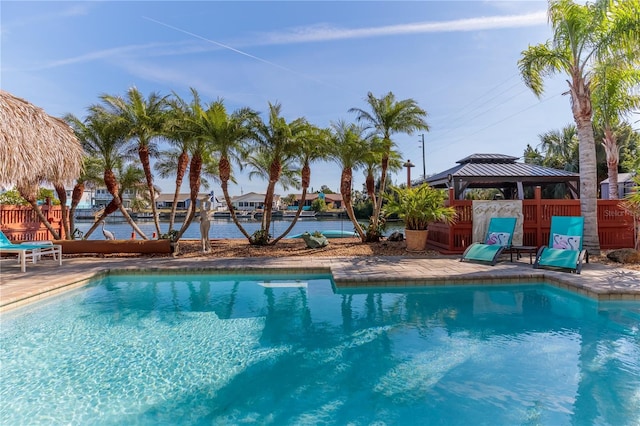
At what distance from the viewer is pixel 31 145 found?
302 inches

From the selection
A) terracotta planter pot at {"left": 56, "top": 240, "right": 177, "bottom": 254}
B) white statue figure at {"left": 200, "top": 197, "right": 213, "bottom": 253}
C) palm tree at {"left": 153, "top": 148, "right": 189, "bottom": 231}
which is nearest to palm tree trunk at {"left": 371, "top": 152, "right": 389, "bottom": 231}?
white statue figure at {"left": 200, "top": 197, "right": 213, "bottom": 253}

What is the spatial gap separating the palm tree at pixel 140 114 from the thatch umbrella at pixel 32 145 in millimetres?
3321

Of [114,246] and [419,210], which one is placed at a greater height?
[419,210]

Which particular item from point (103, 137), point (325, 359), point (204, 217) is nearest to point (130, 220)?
point (103, 137)

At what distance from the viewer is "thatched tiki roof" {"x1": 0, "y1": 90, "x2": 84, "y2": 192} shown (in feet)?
23.4

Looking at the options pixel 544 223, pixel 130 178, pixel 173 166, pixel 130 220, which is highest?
pixel 173 166

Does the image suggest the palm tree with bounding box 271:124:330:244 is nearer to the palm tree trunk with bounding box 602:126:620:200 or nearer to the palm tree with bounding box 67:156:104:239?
the palm tree with bounding box 67:156:104:239

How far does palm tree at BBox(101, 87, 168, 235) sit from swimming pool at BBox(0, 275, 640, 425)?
7612 mm

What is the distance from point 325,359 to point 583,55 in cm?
1164

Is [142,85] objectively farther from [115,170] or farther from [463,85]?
[463,85]

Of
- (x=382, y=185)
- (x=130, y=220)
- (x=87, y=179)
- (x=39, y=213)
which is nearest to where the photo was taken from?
(x=39, y=213)

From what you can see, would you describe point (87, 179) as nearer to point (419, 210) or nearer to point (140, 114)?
point (140, 114)

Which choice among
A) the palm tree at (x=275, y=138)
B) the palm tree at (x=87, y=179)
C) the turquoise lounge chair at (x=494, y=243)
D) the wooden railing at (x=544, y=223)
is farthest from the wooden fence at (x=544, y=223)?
the palm tree at (x=87, y=179)

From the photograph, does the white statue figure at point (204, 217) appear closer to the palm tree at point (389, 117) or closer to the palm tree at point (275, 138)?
the palm tree at point (275, 138)
